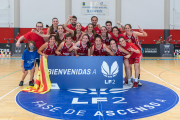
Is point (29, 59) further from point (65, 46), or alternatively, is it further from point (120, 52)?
point (120, 52)

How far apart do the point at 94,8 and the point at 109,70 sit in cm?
1179

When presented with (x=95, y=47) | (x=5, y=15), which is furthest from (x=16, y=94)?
(x=5, y=15)

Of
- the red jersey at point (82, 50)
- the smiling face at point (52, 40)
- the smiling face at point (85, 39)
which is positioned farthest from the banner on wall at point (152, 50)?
the smiling face at point (52, 40)

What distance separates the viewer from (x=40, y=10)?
15.2m

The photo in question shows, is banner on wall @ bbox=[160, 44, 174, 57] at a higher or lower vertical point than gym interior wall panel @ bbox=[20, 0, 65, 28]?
lower

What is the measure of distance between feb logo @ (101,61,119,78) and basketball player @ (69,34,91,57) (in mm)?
579

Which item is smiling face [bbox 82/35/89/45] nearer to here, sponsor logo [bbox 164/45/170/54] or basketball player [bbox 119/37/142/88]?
basketball player [bbox 119/37/142/88]

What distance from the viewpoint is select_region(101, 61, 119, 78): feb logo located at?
13.7ft

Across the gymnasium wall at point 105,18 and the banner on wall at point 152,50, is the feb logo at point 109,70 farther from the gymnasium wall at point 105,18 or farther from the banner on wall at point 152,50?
the gymnasium wall at point 105,18

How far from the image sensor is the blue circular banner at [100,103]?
2.62m

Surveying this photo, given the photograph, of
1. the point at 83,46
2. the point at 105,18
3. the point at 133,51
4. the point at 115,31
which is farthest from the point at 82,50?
the point at 105,18

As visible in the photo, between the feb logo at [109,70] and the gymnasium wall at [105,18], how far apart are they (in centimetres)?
1144

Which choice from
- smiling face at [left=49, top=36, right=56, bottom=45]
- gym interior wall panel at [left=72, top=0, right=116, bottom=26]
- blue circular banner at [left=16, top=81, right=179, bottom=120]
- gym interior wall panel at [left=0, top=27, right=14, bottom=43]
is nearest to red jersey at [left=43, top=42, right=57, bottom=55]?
smiling face at [left=49, top=36, right=56, bottom=45]

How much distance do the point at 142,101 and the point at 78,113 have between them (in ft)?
4.11
